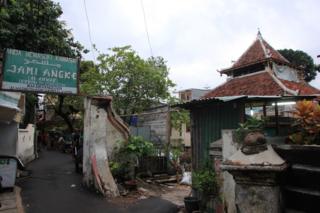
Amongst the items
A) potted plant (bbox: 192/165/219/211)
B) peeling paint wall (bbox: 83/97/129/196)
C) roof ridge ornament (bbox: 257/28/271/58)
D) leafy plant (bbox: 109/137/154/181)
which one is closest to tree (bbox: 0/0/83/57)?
peeling paint wall (bbox: 83/97/129/196)

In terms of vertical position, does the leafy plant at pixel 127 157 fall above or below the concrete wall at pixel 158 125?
below

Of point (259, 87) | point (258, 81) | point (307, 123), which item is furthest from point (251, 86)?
point (307, 123)

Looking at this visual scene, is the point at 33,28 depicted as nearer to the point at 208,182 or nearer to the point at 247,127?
the point at 208,182

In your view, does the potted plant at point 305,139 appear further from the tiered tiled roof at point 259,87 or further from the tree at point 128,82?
the tree at point 128,82

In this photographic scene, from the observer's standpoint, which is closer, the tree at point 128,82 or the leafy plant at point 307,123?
the leafy plant at point 307,123

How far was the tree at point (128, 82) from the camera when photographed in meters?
21.6

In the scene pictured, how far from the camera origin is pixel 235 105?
735 centimetres

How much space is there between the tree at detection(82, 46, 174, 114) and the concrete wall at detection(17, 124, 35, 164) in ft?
16.4

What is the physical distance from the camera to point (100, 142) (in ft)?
34.7

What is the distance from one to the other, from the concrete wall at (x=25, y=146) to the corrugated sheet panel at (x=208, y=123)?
1157 cm

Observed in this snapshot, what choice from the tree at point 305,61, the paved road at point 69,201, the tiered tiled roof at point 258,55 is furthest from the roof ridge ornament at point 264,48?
the tree at point 305,61

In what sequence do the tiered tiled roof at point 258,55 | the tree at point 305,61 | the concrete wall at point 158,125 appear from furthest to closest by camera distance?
the tree at point 305,61
the tiered tiled roof at point 258,55
the concrete wall at point 158,125

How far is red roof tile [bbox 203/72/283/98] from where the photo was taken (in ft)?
57.6

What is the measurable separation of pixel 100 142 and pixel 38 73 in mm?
3132
